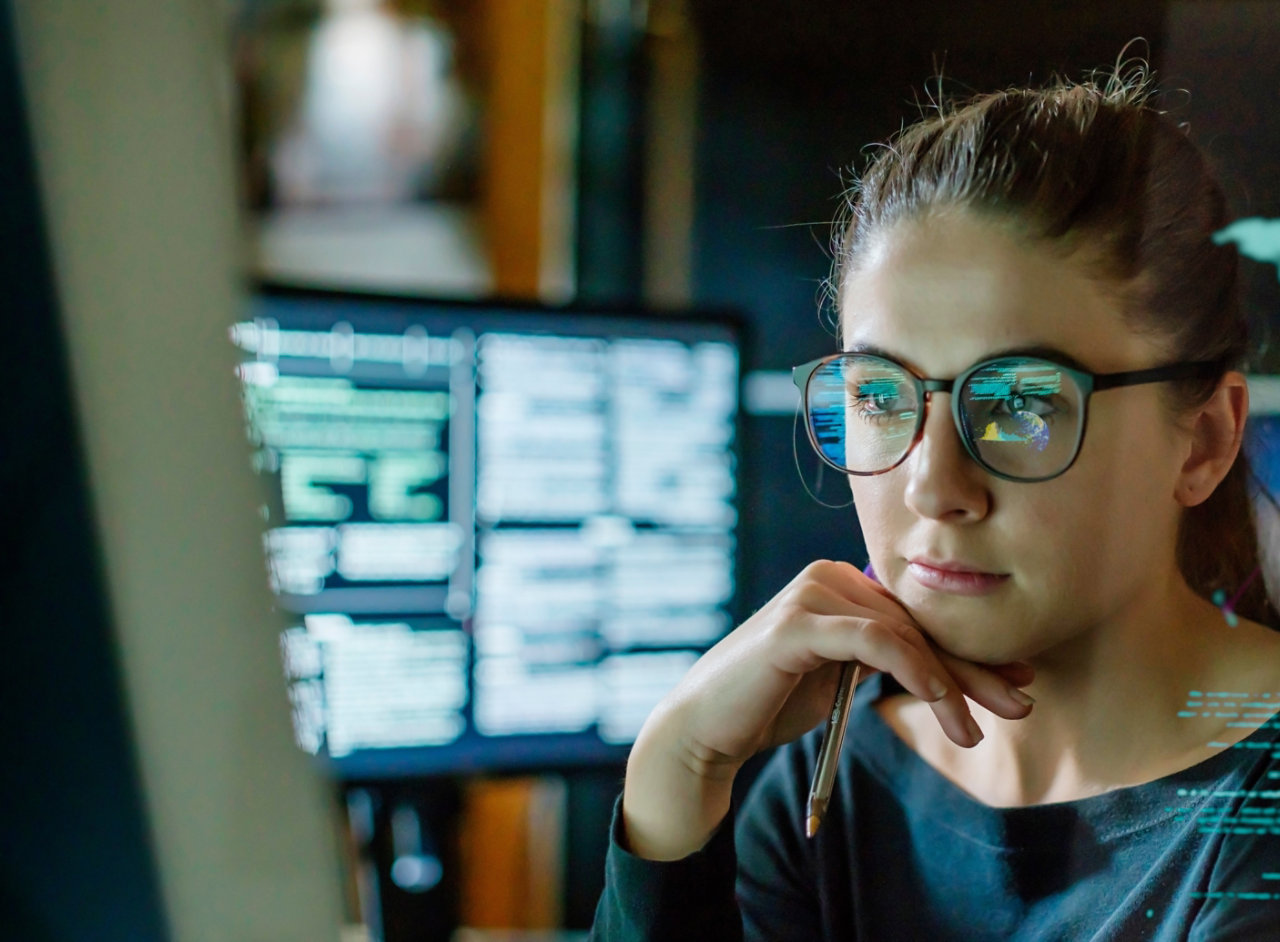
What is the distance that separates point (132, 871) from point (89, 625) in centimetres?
7

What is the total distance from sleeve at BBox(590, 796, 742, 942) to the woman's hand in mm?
13

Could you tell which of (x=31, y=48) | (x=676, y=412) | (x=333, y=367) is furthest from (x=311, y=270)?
(x=31, y=48)

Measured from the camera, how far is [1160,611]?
1.50ft

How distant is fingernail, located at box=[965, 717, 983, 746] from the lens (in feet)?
1.57

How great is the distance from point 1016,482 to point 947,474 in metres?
0.03

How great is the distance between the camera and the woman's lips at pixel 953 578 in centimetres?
45

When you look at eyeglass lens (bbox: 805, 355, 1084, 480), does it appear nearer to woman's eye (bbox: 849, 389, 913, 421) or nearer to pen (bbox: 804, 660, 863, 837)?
woman's eye (bbox: 849, 389, 913, 421)

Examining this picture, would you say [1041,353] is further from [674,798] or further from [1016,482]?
[674,798]

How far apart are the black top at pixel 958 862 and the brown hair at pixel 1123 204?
0.28ft

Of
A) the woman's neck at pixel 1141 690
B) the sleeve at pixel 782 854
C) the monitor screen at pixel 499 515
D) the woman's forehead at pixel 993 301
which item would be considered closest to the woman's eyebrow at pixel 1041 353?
the woman's forehead at pixel 993 301

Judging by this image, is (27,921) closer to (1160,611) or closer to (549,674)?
(1160,611)

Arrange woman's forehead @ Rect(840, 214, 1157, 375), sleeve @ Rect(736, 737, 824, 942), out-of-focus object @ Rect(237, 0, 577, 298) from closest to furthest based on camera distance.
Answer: woman's forehead @ Rect(840, 214, 1157, 375) < sleeve @ Rect(736, 737, 824, 942) < out-of-focus object @ Rect(237, 0, 577, 298)

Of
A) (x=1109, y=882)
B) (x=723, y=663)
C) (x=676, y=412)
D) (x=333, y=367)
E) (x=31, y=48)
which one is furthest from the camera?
(x=676, y=412)

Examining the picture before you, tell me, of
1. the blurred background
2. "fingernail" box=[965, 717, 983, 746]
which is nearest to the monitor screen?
the blurred background
